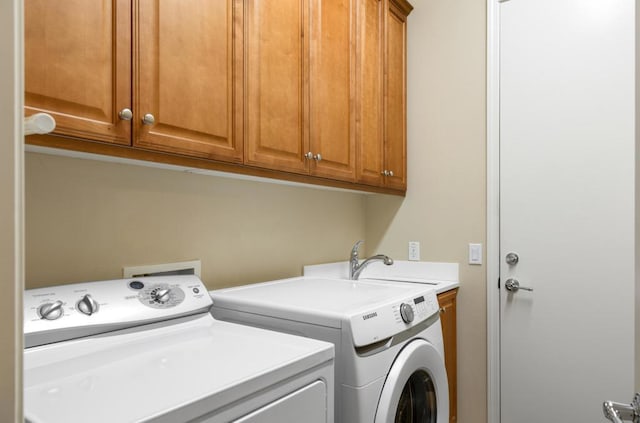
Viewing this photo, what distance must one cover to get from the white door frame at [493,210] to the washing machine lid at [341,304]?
0.69 metres

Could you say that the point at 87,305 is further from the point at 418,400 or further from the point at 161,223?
the point at 418,400

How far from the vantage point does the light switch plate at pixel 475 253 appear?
225cm

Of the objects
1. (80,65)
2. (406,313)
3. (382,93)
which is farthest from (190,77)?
(382,93)

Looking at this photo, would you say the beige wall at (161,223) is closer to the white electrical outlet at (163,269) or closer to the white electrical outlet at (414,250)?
the white electrical outlet at (163,269)

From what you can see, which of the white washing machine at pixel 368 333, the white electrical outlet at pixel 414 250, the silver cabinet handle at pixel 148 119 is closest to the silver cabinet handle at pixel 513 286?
the white electrical outlet at pixel 414 250

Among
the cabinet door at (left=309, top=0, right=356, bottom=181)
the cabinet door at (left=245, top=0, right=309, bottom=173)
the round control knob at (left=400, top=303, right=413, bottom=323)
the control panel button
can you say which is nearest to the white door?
the cabinet door at (left=309, top=0, right=356, bottom=181)

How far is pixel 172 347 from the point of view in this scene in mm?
1059

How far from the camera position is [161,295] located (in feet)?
4.24

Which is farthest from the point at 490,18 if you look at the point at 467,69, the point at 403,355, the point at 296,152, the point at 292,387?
the point at 292,387

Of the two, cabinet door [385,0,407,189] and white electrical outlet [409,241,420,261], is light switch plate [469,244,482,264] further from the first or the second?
cabinet door [385,0,407,189]

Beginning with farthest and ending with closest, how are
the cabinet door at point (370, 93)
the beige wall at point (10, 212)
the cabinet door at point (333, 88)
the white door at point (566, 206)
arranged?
the cabinet door at point (370, 93) → the white door at point (566, 206) → the cabinet door at point (333, 88) → the beige wall at point (10, 212)

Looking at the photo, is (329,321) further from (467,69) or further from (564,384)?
(467,69)

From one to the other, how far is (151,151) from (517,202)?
5.90ft

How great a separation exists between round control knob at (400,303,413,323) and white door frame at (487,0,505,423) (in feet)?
3.09
